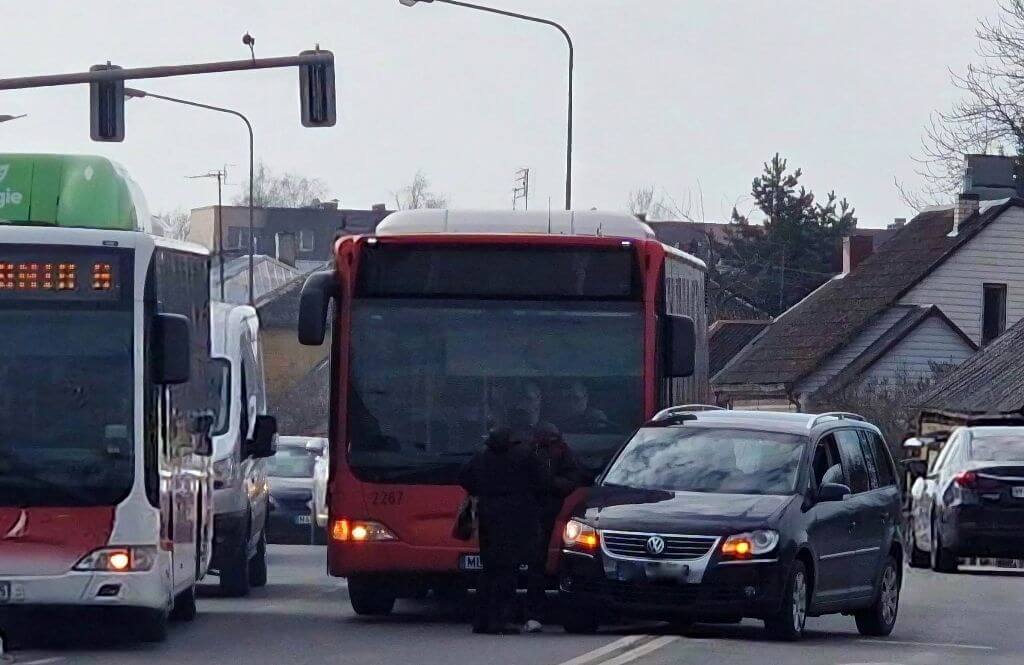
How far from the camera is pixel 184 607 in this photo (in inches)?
674

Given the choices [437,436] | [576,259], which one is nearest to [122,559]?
[437,436]

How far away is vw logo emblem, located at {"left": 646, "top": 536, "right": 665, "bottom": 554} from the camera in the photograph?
14.5 meters

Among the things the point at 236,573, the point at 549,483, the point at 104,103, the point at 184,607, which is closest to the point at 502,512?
the point at 549,483

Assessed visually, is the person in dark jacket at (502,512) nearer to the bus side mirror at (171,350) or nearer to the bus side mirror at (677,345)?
the bus side mirror at (677,345)

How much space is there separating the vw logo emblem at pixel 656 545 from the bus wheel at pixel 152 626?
321 centimetres

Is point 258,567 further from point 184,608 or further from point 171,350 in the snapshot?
point 171,350

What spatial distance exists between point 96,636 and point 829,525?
5.20 m

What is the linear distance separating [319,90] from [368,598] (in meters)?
10.3

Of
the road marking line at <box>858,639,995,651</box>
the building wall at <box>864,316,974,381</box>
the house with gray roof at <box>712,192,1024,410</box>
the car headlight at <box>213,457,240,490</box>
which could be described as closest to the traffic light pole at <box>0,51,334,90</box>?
the car headlight at <box>213,457,240,490</box>

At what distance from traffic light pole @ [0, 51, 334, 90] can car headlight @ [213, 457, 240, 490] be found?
6.88 meters

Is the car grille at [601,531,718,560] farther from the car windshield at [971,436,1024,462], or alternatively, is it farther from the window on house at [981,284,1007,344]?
the window on house at [981,284,1007,344]

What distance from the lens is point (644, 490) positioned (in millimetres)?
15336

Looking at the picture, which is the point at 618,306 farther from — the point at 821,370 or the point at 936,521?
the point at 821,370

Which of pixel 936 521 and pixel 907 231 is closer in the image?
pixel 936 521
